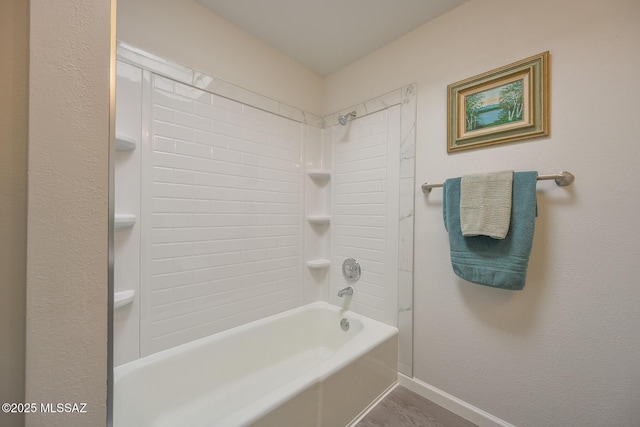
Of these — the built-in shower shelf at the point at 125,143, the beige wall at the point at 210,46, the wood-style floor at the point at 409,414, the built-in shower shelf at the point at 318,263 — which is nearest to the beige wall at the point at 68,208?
the built-in shower shelf at the point at 125,143

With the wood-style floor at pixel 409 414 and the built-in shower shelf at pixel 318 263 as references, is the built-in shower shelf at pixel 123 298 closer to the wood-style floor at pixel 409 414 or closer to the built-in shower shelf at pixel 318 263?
the built-in shower shelf at pixel 318 263

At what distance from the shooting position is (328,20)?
1500 mm

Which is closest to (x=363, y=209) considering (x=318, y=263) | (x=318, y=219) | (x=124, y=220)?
(x=318, y=219)

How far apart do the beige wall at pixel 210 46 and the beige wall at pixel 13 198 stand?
100 cm

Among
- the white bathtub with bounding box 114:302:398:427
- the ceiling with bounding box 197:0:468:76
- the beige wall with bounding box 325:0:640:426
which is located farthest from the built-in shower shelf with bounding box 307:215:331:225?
the ceiling with bounding box 197:0:468:76

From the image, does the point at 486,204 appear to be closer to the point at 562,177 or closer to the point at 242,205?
the point at 562,177

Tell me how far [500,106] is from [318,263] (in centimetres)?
158

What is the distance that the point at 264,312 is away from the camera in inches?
68.9

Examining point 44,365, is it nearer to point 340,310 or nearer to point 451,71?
point 340,310

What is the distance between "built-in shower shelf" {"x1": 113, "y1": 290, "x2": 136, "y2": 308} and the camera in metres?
1.14

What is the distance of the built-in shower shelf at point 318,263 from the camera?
6.51 ft

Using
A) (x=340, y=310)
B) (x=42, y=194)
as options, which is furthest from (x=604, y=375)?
(x=42, y=194)

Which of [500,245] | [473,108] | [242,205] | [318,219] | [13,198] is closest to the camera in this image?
[13,198]

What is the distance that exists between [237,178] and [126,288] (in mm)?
857
